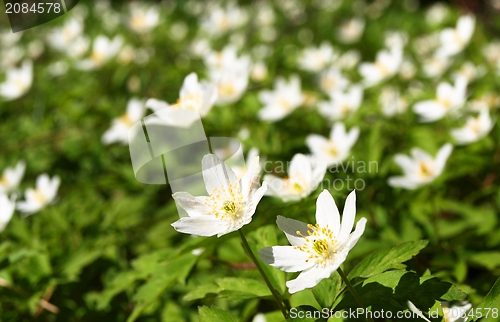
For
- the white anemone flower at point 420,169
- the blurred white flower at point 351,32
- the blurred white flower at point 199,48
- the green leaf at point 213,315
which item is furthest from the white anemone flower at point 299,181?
the blurred white flower at point 351,32

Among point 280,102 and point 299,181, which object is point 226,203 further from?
point 280,102

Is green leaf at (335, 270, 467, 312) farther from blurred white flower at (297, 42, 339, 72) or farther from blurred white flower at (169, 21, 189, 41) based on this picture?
blurred white flower at (169, 21, 189, 41)

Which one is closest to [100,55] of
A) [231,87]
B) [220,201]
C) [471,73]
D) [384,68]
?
[231,87]

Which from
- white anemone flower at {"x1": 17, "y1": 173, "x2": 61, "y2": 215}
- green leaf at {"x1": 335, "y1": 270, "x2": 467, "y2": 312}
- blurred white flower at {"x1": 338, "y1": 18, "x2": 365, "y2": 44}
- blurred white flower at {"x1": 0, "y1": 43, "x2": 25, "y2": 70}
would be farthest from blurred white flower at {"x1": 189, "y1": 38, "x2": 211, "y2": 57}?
green leaf at {"x1": 335, "y1": 270, "x2": 467, "y2": 312}

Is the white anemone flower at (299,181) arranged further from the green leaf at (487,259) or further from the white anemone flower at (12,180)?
the white anemone flower at (12,180)

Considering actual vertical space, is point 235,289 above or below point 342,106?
above

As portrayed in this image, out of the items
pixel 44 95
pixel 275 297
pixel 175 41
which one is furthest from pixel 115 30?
pixel 275 297

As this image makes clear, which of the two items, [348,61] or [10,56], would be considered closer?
[348,61]
